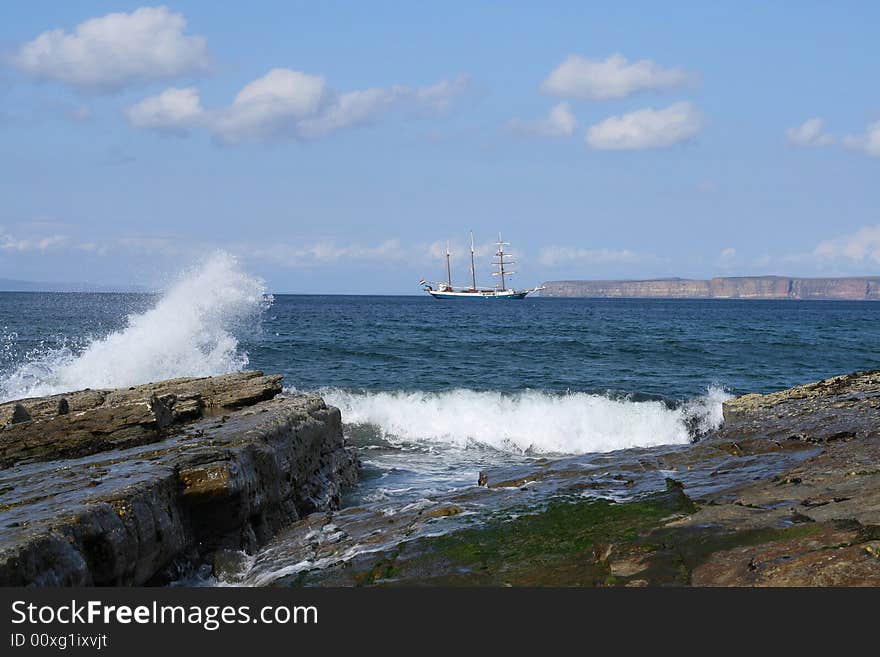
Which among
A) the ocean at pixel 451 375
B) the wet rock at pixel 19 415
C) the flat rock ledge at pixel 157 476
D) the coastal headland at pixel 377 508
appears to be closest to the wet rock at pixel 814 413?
the coastal headland at pixel 377 508

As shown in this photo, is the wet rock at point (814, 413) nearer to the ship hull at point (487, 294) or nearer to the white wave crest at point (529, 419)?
the white wave crest at point (529, 419)

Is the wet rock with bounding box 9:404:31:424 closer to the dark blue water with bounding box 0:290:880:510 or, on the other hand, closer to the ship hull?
the dark blue water with bounding box 0:290:880:510

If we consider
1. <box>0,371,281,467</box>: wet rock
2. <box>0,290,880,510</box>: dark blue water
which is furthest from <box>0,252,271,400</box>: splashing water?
<box>0,371,281,467</box>: wet rock

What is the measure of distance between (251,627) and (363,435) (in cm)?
1334

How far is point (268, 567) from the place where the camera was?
7980 mm

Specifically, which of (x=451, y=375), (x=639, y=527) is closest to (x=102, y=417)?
(x=639, y=527)

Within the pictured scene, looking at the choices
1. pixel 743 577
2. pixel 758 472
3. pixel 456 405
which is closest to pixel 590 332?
pixel 456 405

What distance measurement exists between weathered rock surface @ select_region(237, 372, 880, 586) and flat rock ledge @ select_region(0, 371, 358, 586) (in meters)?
0.72

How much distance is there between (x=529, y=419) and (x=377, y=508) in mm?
11064

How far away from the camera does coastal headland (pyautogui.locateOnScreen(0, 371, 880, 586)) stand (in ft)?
20.1

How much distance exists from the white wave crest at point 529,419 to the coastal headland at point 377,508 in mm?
6440

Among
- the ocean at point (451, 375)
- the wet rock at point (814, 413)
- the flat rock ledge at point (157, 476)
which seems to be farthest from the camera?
the ocean at point (451, 375)

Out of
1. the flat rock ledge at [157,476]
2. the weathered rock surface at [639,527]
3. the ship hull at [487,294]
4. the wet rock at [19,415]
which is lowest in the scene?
the weathered rock surface at [639,527]

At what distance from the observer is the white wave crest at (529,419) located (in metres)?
19.1
